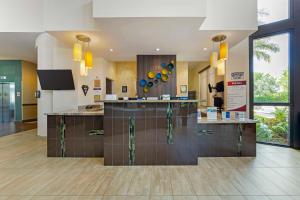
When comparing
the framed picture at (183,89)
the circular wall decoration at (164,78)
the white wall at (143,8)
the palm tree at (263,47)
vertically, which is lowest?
the framed picture at (183,89)

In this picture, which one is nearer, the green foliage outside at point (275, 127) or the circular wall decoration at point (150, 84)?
the green foliage outside at point (275, 127)

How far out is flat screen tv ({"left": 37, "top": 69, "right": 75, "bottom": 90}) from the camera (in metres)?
5.34

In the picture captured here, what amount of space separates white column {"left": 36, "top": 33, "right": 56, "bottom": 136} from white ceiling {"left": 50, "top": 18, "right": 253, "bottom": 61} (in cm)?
41

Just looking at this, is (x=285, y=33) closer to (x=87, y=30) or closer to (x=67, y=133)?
(x=87, y=30)

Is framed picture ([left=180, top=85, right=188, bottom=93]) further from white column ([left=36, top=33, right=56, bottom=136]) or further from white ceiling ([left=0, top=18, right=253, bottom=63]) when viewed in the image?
white column ([left=36, top=33, right=56, bottom=136])

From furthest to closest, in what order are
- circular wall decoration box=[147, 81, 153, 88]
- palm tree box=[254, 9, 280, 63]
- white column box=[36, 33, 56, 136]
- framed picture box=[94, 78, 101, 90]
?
framed picture box=[94, 78, 101, 90] → circular wall decoration box=[147, 81, 153, 88] → white column box=[36, 33, 56, 136] → palm tree box=[254, 9, 280, 63]

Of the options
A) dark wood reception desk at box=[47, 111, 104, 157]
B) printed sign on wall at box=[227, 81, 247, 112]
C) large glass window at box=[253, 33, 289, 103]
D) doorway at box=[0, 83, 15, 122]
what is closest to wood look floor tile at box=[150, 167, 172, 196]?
dark wood reception desk at box=[47, 111, 104, 157]

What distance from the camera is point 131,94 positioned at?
9.20 meters

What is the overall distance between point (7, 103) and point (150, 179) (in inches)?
370

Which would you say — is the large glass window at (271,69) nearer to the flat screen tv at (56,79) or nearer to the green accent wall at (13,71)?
the flat screen tv at (56,79)

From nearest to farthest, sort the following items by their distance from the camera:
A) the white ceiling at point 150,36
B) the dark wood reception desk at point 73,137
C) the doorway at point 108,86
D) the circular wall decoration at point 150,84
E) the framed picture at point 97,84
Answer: the dark wood reception desk at point 73,137 < the white ceiling at point 150,36 < the circular wall decoration at point 150,84 < the framed picture at point 97,84 < the doorway at point 108,86

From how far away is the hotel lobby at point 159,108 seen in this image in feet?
9.18

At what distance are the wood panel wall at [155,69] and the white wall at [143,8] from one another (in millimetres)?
3332

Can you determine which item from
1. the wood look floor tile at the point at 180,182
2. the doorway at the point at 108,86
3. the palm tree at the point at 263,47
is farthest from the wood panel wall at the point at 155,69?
the wood look floor tile at the point at 180,182
